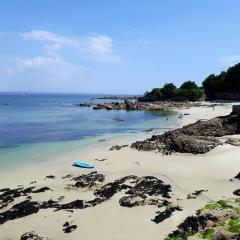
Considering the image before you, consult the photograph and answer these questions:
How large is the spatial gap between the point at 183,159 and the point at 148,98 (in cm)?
10738

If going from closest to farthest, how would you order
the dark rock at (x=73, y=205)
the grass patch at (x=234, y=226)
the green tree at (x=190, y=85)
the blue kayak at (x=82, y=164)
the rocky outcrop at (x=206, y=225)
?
the grass patch at (x=234, y=226), the rocky outcrop at (x=206, y=225), the dark rock at (x=73, y=205), the blue kayak at (x=82, y=164), the green tree at (x=190, y=85)

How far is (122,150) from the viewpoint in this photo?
98.8ft

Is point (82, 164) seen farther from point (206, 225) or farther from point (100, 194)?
point (206, 225)

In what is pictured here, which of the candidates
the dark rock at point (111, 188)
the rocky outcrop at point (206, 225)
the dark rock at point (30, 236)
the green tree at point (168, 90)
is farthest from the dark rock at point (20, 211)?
the green tree at point (168, 90)

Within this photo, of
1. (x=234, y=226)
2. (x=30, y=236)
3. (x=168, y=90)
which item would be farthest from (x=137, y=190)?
(x=168, y=90)

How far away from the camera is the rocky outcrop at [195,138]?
27.4 m

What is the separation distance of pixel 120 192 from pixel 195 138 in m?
13.1

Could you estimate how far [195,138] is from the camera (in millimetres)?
29281

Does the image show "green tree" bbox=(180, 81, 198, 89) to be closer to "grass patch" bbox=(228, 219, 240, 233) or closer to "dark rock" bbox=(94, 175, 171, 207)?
"dark rock" bbox=(94, 175, 171, 207)

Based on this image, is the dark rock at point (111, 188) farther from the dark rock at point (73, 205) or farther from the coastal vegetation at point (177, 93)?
the coastal vegetation at point (177, 93)

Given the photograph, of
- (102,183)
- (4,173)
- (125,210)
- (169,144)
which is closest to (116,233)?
(125,210)

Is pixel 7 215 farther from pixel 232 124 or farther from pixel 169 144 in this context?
pixel 232 124

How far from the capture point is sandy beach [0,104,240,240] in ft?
45.0

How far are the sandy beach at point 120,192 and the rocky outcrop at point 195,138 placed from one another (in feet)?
2.83
